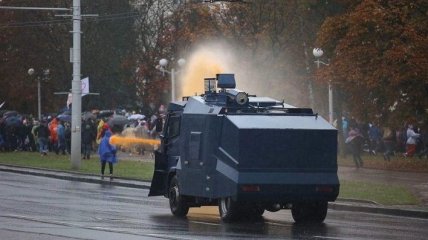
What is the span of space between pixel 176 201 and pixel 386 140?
1119 inches

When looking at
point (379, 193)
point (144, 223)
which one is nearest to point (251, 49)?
point (379, 193)

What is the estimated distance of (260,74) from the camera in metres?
64.1

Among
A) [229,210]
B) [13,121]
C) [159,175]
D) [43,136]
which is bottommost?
[43,136]

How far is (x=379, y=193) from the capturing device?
3284cm

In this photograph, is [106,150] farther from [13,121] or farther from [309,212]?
[13,121]

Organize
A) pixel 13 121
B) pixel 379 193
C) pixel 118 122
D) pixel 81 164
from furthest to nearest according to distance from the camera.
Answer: pixel 118 122, pixel 13 121, pixel 81 164, pixel 379 193

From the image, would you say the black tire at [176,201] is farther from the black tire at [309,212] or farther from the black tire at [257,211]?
the black tire at [309,212]

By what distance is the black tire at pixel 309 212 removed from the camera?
25156 millimetres

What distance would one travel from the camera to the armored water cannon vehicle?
944 inches

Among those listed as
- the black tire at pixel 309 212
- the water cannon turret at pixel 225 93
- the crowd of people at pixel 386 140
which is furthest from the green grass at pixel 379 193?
the crowd of people at pixel 386 140

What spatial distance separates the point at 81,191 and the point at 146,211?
8036 millimetres

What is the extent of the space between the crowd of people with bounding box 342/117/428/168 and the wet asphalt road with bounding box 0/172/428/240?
678 inches

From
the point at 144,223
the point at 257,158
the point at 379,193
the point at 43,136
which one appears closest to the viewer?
the point at 144,223

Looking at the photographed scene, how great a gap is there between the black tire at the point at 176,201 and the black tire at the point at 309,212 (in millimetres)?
2363
